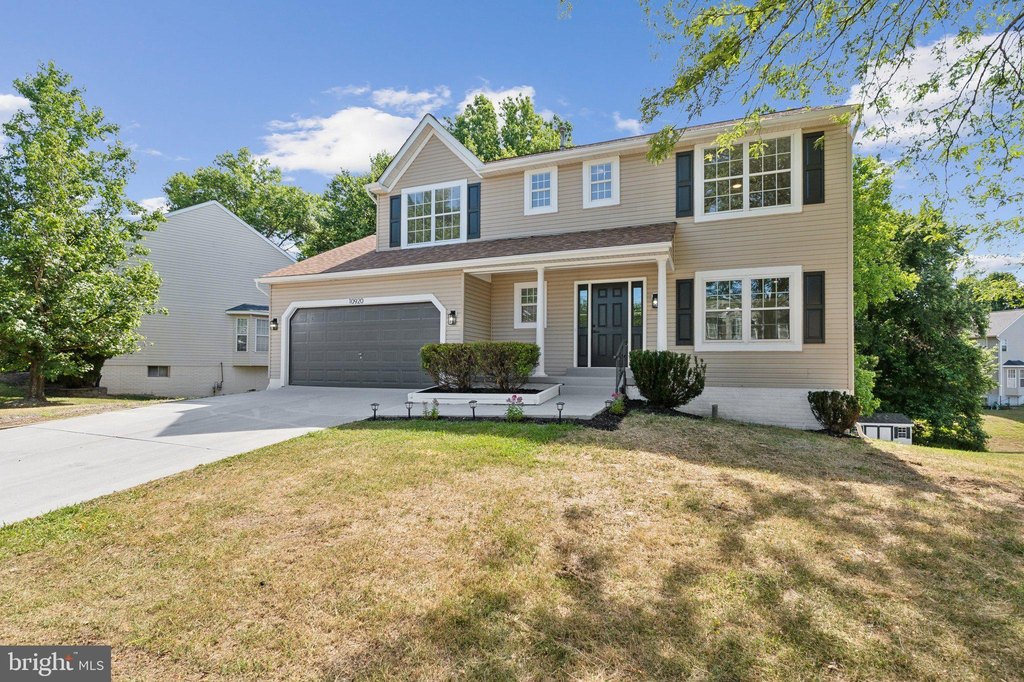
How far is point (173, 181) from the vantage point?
30.4m

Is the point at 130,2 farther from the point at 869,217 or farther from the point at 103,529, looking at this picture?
the point at 869,217

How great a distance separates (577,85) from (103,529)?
1345cm

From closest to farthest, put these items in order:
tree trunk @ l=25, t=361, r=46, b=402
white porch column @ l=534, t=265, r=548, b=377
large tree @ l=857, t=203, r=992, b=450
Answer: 1. white porch column @ l=534, t=265, r=548, b=377
2. tree trunk @ l=25, t=361, r=46, b=402
3. large tree @ l=857, t=203, r=992, b=450

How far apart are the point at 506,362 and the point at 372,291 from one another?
16.5 ft

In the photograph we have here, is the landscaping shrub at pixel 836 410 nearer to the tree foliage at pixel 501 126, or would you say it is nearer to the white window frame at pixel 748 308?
the white window frame at pixel 748 308

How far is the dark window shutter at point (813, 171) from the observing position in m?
9.79

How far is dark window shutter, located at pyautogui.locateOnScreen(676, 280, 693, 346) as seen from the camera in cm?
1072

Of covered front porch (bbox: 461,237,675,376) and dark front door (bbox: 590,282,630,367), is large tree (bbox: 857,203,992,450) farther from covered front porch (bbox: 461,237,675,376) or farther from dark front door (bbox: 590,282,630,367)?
dark front door (bbox: 590,282,630,367)

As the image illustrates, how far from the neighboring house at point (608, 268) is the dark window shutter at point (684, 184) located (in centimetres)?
3

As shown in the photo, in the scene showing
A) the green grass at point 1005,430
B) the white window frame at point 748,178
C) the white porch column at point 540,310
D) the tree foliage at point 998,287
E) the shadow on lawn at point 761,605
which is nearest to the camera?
the shadow on lawn at point 761,605

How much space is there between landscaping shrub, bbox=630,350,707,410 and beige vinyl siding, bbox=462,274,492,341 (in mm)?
4572

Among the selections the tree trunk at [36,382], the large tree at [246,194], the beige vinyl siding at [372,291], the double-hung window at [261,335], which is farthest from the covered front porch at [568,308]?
the large tree at [246,194]

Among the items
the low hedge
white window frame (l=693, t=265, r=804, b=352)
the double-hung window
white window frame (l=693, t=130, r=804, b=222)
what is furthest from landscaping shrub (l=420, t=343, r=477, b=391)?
the double-hung window

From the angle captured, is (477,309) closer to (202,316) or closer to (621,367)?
(621,367)
